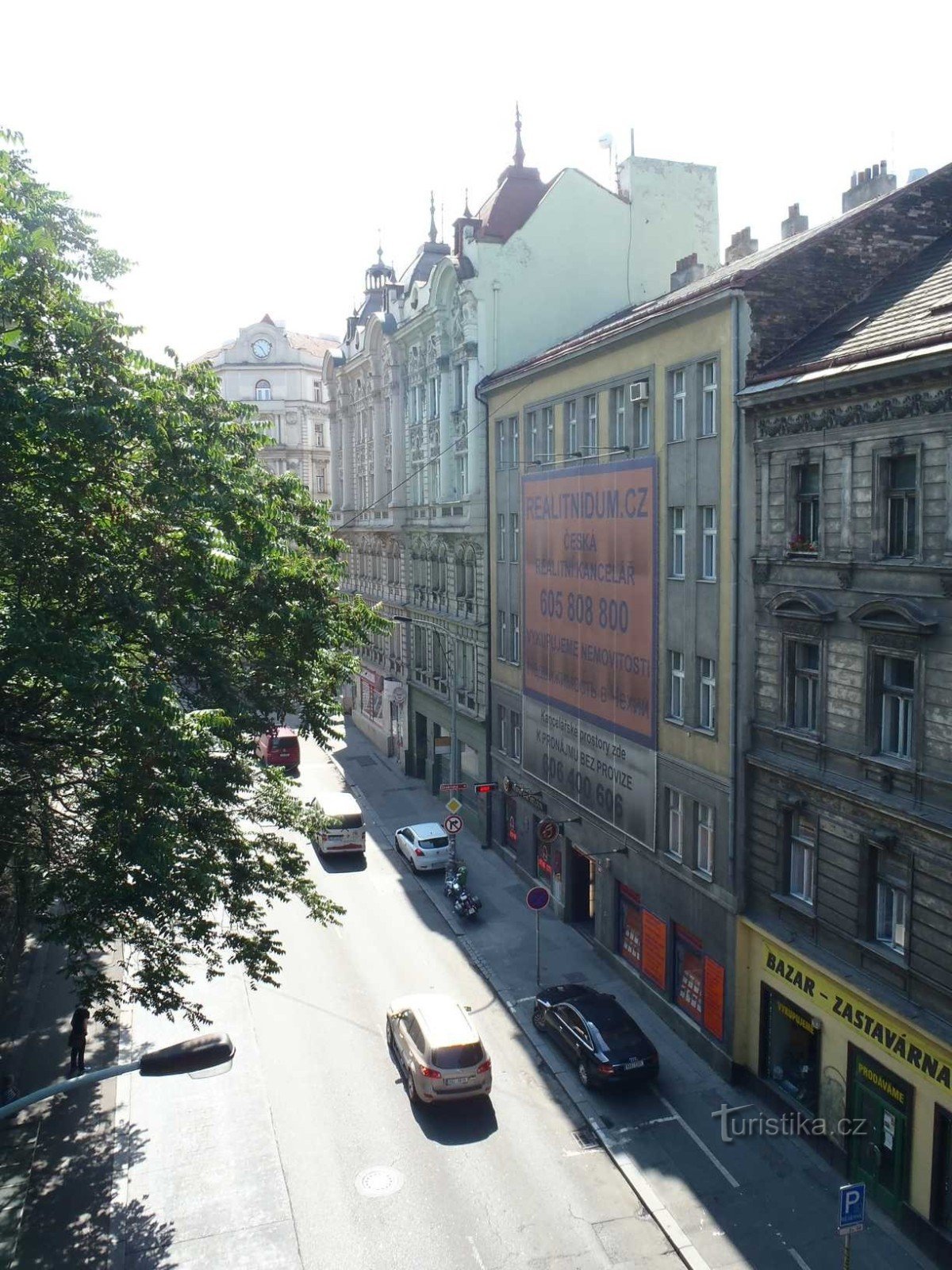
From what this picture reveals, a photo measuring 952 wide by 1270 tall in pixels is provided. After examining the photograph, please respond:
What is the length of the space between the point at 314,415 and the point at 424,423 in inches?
1633

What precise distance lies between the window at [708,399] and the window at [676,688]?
17.1 ft

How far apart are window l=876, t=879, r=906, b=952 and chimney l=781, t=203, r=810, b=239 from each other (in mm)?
19461

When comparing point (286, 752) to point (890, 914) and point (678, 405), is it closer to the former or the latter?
point (678, 405)

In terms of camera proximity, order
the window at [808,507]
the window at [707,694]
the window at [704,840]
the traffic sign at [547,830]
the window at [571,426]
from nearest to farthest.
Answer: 1. the window at [808,507]
2. the window at [707,694]
3. the window at [704,840]
4. the traffic sign at [547,830]
5. the window at [571,426]

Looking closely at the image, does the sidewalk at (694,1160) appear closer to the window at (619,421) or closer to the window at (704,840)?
the window at (704,840)

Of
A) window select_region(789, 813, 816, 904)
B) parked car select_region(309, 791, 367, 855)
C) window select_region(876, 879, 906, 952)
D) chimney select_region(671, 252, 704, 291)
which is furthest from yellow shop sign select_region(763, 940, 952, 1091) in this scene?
chimney select_region(671, 252, 704, 291)

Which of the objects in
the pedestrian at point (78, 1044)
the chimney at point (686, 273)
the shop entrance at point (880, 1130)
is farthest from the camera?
the chimney at point (686, 273)

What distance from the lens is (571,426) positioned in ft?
100

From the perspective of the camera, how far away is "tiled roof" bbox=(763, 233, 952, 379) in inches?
709

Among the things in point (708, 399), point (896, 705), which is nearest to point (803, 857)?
point (896, 705)

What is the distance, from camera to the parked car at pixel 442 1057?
20734 mm

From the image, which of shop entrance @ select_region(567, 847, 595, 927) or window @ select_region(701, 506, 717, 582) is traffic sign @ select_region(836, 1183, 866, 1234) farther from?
shop entrance @ select_region(567, 847, 595, 927)

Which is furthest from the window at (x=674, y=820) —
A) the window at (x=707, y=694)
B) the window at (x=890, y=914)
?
the window at (x=890, y=914)

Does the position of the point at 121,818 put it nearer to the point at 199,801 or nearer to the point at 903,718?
Result: the point at 199,801
